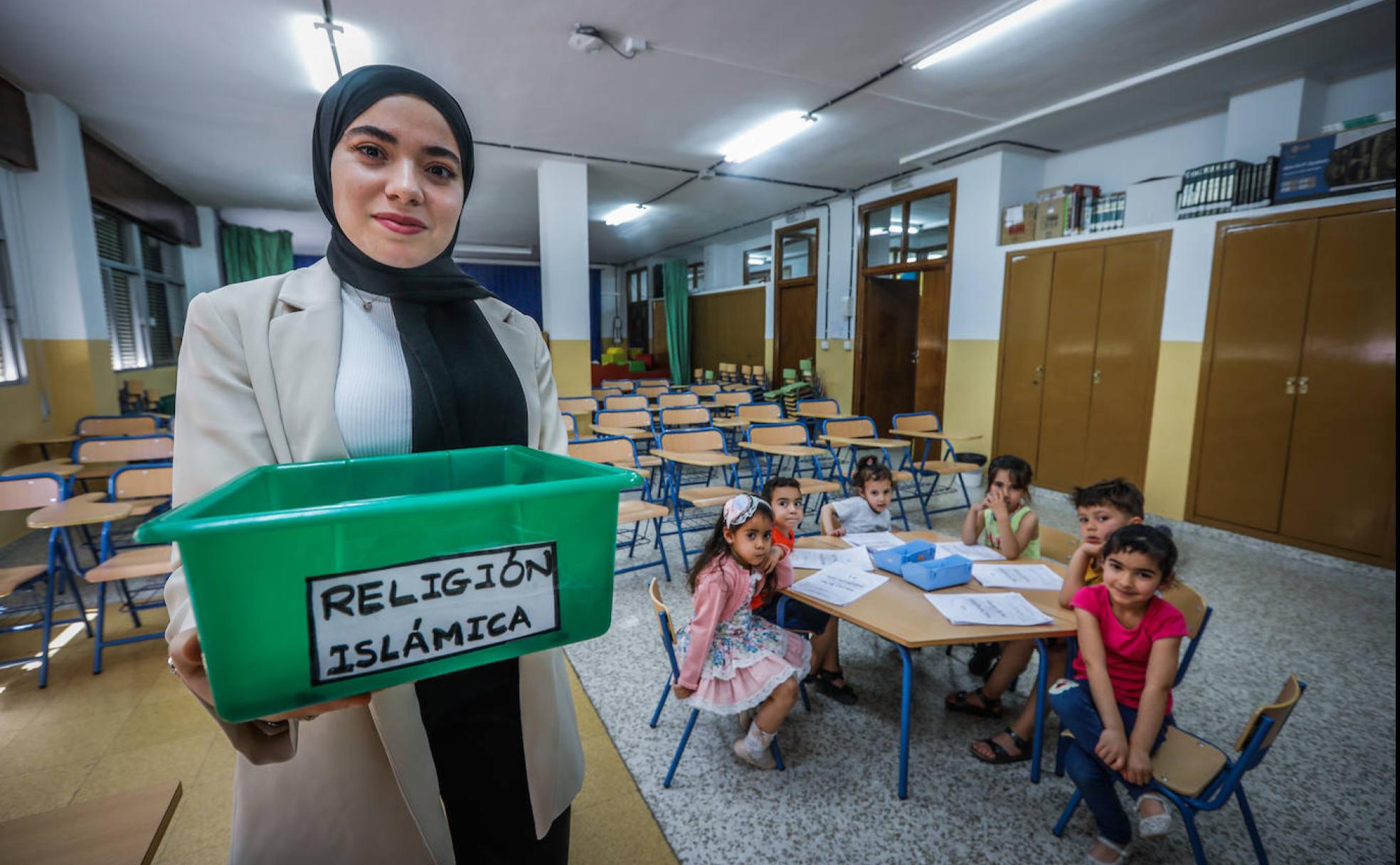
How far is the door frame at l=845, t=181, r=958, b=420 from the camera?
6.38 m

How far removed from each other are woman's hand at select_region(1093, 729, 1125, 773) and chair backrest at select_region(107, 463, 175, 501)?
398 centimetres

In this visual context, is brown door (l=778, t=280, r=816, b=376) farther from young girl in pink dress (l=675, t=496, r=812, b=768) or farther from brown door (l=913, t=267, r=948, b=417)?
young girl in pink dress (l=675, t=496, r=812, b=768)

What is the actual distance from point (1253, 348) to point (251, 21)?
22.4ft

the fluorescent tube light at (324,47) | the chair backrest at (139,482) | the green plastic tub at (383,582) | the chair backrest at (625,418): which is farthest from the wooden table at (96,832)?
the chair backrest at (625,418)

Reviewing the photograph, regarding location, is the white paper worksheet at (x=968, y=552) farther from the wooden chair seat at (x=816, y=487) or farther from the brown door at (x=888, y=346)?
the brown door at (x=888, y=346)

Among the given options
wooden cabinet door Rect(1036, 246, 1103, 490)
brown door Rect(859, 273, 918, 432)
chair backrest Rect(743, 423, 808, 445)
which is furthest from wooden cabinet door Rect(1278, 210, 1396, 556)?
brown door Rect(859, 273, 918, 432)

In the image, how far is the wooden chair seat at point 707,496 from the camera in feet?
12.2

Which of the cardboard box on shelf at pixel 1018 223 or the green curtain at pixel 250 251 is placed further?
the green curtain at pixel 250 251

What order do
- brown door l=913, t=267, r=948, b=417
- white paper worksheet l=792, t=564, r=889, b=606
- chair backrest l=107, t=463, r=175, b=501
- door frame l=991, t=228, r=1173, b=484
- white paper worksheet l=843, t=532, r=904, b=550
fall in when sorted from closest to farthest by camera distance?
white paper worksheet l=792, t=564, r=889, b=606
white paper worksheet l=843, t=532, r=904, b=550
chair backrest l=107, t=463, r=175, b=501
door frame l=991, t=228, r=1173, b=484
brown door l=913, t=267, r=948, b=417

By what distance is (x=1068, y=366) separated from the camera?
17.8 feet

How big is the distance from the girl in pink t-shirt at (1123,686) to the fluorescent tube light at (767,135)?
451cm

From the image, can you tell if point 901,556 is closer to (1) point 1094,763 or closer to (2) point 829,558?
(2) point 829,558

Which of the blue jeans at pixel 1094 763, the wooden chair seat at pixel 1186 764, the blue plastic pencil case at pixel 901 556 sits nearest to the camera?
the wooden chair seat at pixel 1186 764

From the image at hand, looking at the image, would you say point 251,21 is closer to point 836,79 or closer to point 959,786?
point 836,79
